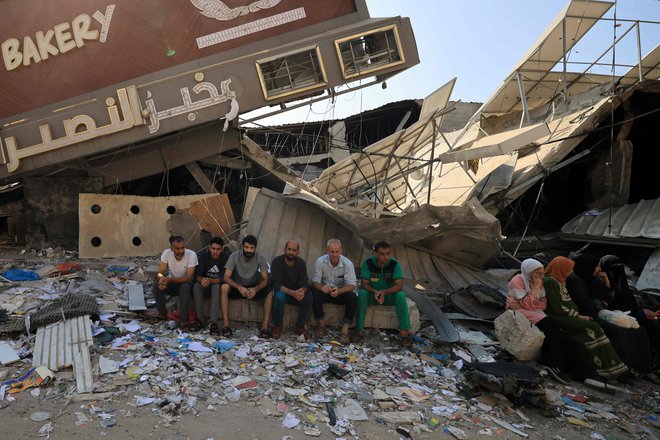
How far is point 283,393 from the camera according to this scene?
11.9ft

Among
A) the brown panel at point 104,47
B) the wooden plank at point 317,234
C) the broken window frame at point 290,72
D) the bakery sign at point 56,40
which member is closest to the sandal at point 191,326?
the wooden plank at point 317,234

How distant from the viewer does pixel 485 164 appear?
9797mm

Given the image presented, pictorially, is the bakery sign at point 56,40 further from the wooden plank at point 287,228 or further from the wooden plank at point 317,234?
the wooden plank at point 317,234

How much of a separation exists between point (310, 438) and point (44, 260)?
620cm

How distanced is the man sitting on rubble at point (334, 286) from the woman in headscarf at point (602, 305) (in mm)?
2496

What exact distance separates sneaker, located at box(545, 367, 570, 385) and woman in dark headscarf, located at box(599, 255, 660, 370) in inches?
46.5

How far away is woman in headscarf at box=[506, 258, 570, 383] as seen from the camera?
4496 mm

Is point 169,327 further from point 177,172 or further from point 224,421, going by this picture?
point 177,172

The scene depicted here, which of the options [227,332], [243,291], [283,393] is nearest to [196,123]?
[243,291]

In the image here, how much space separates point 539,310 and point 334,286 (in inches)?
90.8

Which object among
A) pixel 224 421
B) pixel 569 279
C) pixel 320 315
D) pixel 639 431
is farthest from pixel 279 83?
pixel 639 431

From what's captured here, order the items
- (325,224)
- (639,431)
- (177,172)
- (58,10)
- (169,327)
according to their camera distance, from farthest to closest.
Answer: (177,172)
(58,10)
(325,224)
(169,327)
(639,431)

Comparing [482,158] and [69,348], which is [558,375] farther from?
[482,158]

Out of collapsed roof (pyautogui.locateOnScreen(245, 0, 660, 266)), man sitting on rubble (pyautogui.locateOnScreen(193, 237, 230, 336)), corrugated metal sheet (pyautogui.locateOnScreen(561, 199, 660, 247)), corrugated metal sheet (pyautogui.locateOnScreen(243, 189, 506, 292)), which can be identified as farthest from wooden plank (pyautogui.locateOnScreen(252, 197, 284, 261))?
corrugated metal sheet (pyautogui.locateOnScreen(561, 199, 660, 247))
